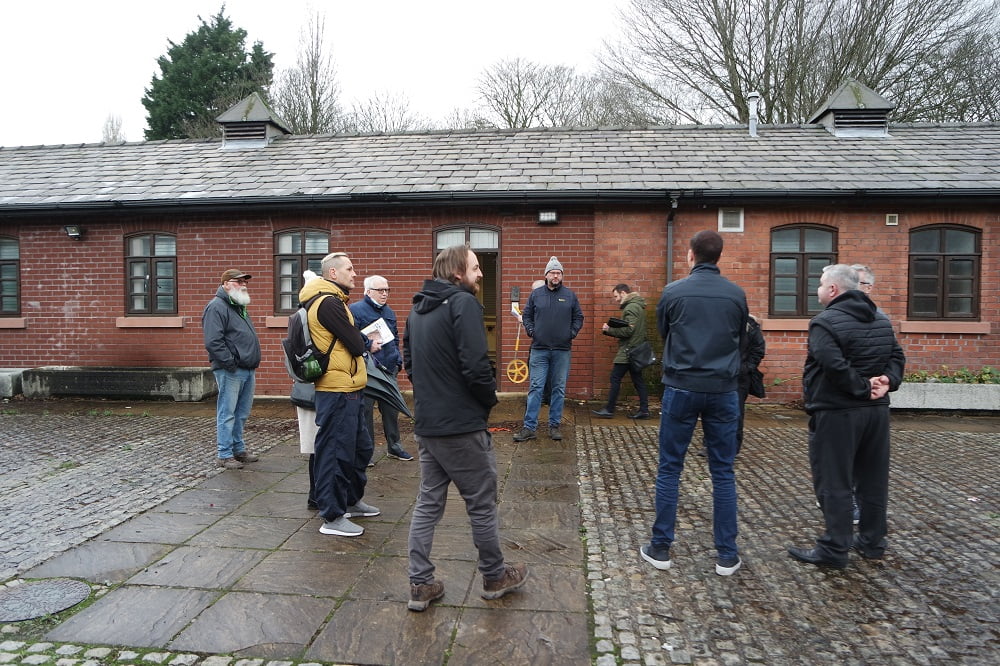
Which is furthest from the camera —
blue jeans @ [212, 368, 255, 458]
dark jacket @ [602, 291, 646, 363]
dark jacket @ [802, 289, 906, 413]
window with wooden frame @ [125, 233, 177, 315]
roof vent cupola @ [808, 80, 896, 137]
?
roof vent cupola @ [808, 80, 896, 137]

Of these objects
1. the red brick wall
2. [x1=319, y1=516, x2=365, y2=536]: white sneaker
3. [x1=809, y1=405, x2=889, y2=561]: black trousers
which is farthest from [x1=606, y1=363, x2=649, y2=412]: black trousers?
[x1=319, y1=516, x2=365, y2=536]: white sneaker

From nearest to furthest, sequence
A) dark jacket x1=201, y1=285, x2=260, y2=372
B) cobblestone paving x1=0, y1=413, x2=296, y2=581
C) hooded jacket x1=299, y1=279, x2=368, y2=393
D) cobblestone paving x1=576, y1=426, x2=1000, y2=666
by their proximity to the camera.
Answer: cobblestone paving x1=576, y1=426, x2=1000, y2=666 → hooded jacket x1=299, y1=279, x2=368, y2=393 → cobblestone paving x1=0, y1=413, x2=296, y2=581 → dark jacket x1=201, y1=285, x2=260, y2=372

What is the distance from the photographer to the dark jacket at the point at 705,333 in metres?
3.77

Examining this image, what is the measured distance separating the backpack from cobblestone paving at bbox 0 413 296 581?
5.96ft

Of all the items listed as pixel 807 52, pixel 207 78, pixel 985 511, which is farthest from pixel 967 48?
pixel 207 78

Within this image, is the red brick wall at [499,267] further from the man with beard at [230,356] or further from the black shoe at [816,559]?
the black shoe at [816,559]

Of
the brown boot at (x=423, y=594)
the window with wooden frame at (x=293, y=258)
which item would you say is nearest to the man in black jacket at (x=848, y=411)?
the brown boot at (x=423, y=594)

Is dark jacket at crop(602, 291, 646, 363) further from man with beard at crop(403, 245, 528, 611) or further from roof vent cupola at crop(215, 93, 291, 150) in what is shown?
roof vent cupola at crop(215, 93, 291, 150)

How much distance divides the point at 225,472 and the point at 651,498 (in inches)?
153

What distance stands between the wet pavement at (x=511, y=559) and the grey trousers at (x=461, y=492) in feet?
0.77

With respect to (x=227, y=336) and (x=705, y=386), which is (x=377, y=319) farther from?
(x=705, y=386)

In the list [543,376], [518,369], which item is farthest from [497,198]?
[543,376]

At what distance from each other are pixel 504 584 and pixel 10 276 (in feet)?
39.7

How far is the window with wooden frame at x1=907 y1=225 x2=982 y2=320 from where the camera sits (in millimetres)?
9867
